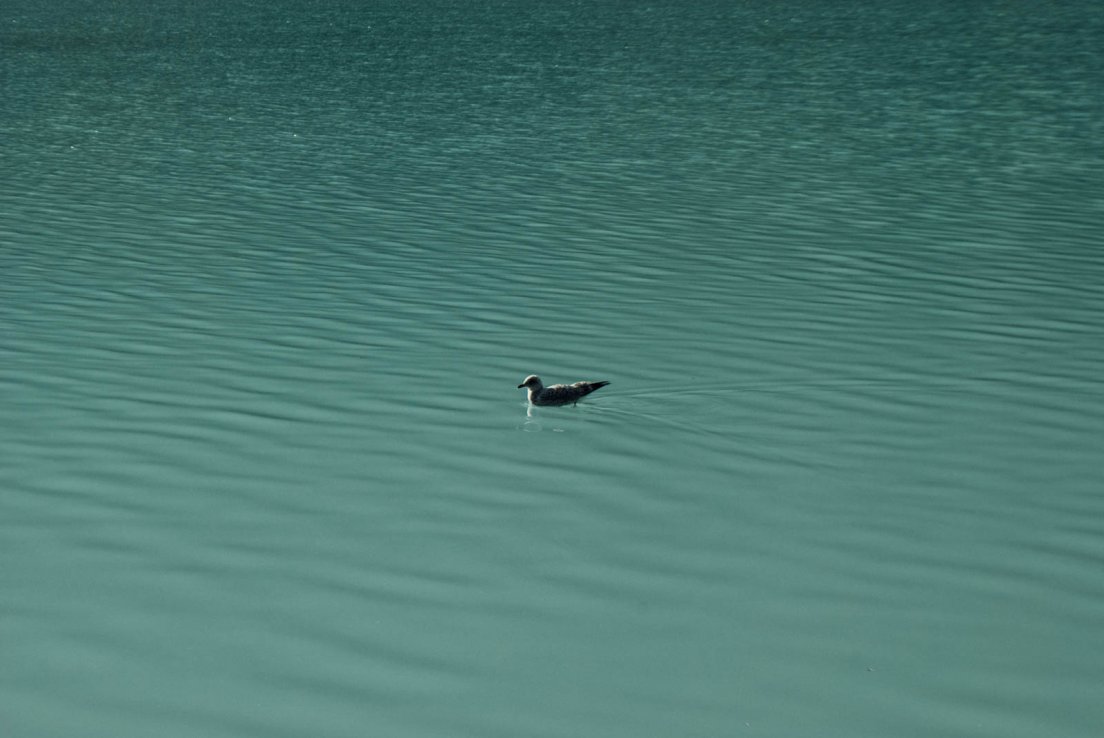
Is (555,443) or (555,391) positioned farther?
(555,391)

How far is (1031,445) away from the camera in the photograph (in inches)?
478

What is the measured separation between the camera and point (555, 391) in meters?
A: 12.9

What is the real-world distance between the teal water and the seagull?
157mm

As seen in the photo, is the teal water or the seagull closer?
the teal water

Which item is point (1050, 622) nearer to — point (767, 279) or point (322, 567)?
point (322, 567)

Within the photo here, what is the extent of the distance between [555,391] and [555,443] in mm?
780

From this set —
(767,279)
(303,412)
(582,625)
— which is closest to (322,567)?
(582,625)

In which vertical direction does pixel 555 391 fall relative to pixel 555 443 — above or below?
above

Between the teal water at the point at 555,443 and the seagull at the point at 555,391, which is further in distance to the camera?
the seagull at the point at 555,391

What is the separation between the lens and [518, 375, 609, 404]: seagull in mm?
12930

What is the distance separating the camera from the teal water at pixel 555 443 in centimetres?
821

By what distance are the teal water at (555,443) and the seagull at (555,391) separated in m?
0.16

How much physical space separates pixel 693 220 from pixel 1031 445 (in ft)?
36.9

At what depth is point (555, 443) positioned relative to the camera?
1225 centimetres
